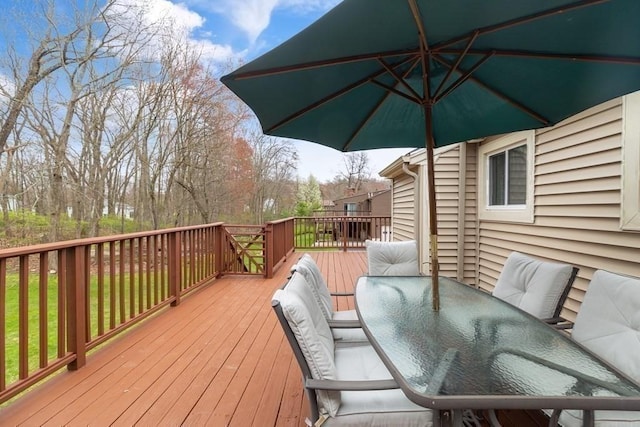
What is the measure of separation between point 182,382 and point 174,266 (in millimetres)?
1973

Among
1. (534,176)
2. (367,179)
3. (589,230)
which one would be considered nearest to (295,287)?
(589,230)

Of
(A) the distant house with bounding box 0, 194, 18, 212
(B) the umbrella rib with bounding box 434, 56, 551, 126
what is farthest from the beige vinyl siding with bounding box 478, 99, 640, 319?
(A) the distant house with bounding box 0, 194, 18, 212

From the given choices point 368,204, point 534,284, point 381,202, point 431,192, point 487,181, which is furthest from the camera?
point 368,204

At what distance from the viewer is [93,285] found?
7305mm

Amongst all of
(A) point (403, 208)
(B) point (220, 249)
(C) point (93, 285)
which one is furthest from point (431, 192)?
(C) point (93, 285)

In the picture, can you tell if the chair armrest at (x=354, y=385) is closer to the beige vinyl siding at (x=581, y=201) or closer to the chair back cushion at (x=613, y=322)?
the chair back cushion at (x=613, y=322)

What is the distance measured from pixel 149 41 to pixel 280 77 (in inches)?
373

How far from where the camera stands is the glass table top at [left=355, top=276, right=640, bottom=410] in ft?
3.59

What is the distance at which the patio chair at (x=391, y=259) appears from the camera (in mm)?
3414

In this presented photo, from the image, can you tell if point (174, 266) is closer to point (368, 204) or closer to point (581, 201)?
point (581, 201)

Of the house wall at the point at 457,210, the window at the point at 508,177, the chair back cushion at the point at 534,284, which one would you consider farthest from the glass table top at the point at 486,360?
the house wall at the point at 457,210

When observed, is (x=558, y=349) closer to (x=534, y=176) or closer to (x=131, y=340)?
(x=534, y=176)

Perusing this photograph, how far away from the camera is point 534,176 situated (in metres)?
3.59

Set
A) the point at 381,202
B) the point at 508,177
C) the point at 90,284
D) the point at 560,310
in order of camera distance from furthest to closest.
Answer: the point at 381,202 < the point at 508,177 < the point at 90,284 < the point at 560,310
